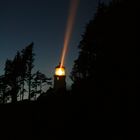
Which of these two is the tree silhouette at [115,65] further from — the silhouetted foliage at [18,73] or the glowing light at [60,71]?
the silhouetted foliage at [18,73]

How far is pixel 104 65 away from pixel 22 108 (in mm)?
9091

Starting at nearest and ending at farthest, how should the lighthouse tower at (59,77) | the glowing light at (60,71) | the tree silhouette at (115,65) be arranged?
1. the tree silhouette at (115,65)
2. the lighthouse tower at (59,77)
3. the glowing light at (60,71)

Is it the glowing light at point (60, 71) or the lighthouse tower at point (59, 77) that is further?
the glowing light at point (60, 71)

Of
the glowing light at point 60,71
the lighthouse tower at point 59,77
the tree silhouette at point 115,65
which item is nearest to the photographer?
the tree silhouette at point 115,65

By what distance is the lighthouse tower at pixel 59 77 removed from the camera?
87.4 ft

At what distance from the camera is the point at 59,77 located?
27031 mm

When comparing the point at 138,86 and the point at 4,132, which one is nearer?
the point at 138,86

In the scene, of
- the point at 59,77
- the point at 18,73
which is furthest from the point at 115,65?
the point at 18,73

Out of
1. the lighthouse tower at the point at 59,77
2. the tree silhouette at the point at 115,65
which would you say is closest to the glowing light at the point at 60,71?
the lighthouse tower at the point at 59,77

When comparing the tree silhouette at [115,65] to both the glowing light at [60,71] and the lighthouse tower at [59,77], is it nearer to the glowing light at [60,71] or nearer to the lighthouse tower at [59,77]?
the lighthouse tower at [59,77]

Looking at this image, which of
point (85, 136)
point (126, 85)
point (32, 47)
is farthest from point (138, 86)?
point (32, 47)

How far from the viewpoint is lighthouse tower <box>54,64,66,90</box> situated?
2662cm

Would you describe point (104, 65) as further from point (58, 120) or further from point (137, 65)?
point (58, 120)

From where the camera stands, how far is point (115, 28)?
18094 mm
